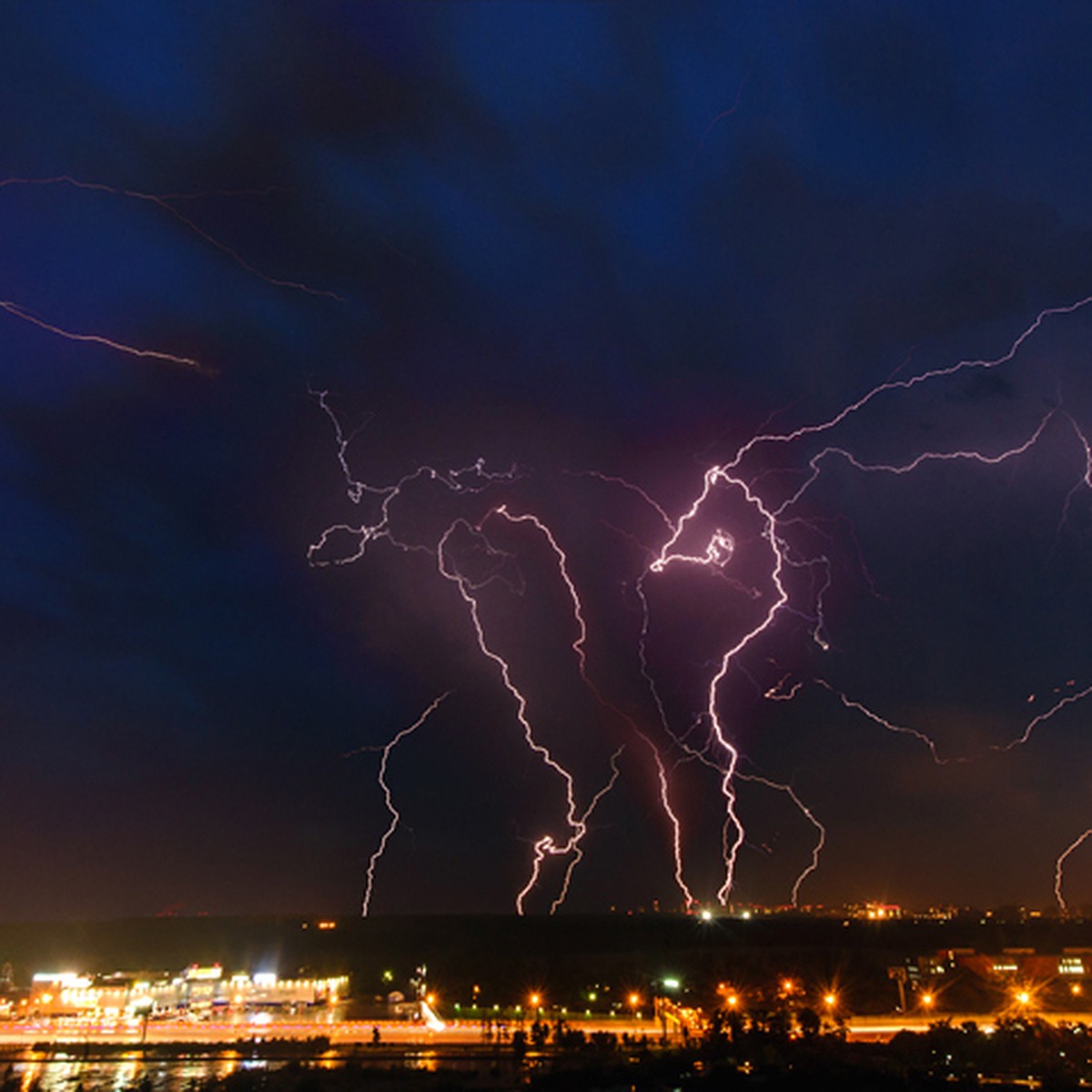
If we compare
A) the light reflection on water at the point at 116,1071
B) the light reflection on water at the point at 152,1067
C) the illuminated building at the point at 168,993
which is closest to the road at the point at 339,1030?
the illuminated building at the point at 168,993

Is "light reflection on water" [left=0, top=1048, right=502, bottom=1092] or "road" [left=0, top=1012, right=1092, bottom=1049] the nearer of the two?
"light reflection on water" [left=0, top=1048, right=502, bottom=1092]

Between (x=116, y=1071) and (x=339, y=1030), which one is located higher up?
(x=339, y=1030)

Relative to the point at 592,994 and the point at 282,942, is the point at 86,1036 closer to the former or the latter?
the point at 592,994

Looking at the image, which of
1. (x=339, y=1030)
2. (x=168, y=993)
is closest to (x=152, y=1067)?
(x=339, y=1030)

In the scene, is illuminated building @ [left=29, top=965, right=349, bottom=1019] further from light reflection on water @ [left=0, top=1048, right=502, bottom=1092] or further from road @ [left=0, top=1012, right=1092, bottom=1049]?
light reflection on water @ [left=0, top=1048, right=502, bottom=1092]

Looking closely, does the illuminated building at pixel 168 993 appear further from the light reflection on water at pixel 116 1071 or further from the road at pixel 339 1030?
the light reflection on water at pixel 116 1071

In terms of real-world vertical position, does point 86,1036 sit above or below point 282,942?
below

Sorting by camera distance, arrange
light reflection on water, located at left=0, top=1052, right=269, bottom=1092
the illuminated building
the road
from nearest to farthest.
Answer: light reflection on water, located at left=0, top=1052, right=269, bottom=1092 < the road < the illuminated building

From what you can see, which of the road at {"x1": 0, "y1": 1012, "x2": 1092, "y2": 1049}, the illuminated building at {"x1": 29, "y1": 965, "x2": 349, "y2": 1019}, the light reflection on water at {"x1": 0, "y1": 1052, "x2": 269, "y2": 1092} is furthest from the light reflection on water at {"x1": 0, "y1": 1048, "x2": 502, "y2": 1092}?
the illuminated building at {"x1": 29, "y1": 965, "x2": 349, "y2": 1019}

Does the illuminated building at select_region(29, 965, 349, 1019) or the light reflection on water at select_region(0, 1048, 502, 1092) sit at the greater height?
the illuminated building at select_region(29, 965, 349, 1019)

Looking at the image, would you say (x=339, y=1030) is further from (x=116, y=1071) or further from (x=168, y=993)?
(x=168, y=993)

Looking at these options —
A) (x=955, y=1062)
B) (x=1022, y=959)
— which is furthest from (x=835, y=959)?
(x=955, y=1062)
